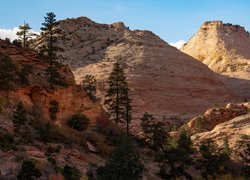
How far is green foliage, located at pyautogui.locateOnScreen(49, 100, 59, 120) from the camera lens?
39.7 m

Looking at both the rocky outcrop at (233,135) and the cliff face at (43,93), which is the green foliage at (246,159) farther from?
the cliff face at (43,93)

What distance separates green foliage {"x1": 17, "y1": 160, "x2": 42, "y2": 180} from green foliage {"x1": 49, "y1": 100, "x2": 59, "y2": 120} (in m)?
12.8

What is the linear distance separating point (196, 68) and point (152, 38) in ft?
43.7

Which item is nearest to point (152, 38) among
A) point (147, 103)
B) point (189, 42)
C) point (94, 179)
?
point (147, 103)

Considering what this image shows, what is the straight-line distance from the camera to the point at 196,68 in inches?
3770

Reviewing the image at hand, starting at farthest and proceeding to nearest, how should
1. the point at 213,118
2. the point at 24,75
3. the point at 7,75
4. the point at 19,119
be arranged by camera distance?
the point at 213,118
the point at 24,75
the point at 7,75
the point at 19,119

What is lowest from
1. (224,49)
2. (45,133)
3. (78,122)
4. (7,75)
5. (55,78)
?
(45,133)

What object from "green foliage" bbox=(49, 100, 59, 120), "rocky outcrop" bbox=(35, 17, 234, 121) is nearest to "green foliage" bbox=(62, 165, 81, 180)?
"green foliage" bbox=(49, 100, 59, 120)

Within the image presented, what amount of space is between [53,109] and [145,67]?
166ft

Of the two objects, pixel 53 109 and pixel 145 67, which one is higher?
pixel 145 67

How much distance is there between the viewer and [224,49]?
131500mm

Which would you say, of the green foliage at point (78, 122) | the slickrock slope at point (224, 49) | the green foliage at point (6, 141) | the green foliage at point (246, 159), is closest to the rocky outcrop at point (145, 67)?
the slickrock slope at point (224, 49)

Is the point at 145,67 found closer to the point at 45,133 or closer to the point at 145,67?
the point at 145,67

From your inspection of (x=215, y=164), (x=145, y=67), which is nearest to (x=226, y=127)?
(x=215, y=164)
